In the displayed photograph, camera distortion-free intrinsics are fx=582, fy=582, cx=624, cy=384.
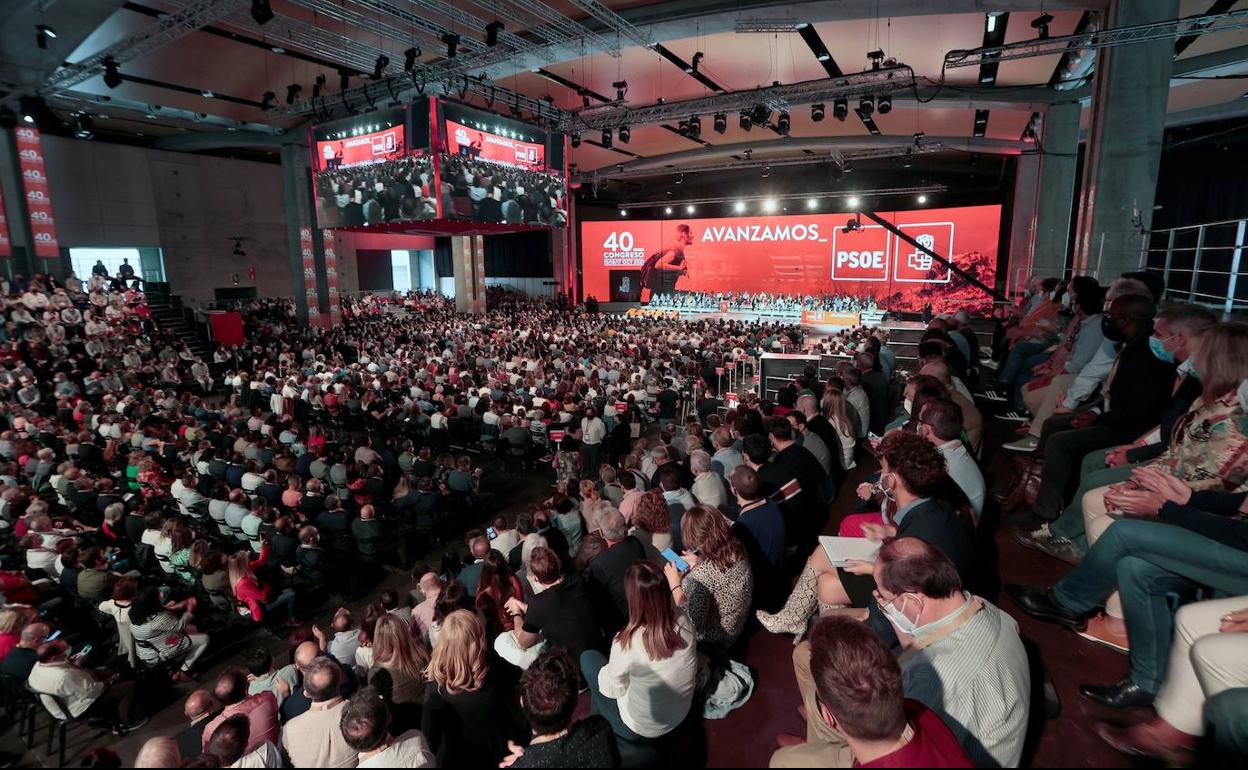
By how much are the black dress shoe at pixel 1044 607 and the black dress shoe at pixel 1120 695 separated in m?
0.34

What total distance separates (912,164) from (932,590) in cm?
2314

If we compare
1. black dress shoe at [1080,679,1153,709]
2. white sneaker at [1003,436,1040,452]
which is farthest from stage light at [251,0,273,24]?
black dress shoe at [1080,679,1153,709]

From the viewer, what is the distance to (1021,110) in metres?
13.2

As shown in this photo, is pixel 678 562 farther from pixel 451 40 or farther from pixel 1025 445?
pixel 451 40

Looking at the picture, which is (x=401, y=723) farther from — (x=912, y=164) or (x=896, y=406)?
(x=912, y=164)

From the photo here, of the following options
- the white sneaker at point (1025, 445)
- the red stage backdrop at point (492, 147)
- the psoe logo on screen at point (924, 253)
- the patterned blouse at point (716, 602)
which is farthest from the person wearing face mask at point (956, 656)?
the psoe logo on screen at point (924, 253)

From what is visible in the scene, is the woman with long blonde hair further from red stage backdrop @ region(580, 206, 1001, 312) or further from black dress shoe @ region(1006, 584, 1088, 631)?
red stage backdrop @ region(580, 206, 1001, 312)

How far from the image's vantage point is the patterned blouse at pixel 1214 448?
224cm

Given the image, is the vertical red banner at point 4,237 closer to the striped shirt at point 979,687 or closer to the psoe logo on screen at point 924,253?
the striped shirt at point 979,687

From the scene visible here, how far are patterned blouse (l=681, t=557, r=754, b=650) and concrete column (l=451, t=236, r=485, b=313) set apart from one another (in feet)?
77.7

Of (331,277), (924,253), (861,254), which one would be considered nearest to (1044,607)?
(924,253)

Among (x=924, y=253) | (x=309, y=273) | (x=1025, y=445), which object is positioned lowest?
(x=1025, y=445)

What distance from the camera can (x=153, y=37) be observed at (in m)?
10.0

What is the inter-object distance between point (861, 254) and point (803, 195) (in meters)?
3.05
